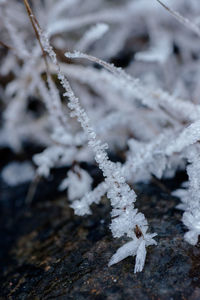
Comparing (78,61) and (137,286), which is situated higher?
(78,61)

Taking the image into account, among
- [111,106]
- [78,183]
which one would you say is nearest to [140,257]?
[78,183]

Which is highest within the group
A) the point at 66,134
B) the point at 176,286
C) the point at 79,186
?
the point at 66,134

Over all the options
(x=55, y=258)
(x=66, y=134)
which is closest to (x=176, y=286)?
(x=55, y=258)

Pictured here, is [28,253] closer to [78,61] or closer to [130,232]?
[130,232]

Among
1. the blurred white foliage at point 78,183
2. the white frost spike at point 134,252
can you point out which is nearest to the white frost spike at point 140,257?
the white frost spike at point 134,252

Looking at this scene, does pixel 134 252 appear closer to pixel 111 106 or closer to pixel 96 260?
pixel 96 260

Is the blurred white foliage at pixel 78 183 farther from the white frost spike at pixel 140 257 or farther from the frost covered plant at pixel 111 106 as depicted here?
the white frost spike at pixel 140 257

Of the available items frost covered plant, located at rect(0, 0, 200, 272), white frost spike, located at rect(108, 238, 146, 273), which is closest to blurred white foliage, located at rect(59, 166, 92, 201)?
frost covered plant, located at rect(0, 0, 200, 272)
